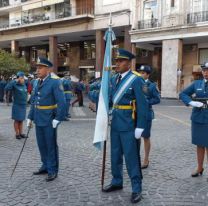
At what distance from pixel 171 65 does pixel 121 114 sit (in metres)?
23.9

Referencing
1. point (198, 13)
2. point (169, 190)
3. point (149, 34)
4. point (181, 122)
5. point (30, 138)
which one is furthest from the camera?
point (149, 34)

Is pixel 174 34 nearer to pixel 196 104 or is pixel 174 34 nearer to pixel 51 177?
pixel 196 104

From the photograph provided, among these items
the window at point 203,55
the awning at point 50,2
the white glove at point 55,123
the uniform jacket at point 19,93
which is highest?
the awning at point 50,2

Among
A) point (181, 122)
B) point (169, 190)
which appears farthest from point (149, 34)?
point (169, 190)

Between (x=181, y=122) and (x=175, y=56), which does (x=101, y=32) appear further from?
(x=181, y=122)

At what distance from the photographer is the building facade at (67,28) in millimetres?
31516

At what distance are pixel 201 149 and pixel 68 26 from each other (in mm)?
29722

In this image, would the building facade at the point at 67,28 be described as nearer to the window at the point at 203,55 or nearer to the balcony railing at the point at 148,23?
the balcony railing at the point at 148,23

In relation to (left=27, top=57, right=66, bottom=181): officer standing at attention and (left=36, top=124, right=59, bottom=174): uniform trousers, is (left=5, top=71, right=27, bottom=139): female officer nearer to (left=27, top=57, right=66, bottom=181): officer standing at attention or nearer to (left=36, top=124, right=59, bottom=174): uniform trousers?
(left=27, top=57, right=66, bottom=181): officer standing at attention

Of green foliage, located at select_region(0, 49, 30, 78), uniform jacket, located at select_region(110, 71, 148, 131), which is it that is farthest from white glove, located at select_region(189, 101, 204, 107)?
green foliage, located at select_region(0, 49, 30, 78)

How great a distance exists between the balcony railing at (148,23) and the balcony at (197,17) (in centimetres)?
279

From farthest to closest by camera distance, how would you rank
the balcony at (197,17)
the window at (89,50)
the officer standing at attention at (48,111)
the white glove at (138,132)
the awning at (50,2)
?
the window at (89,50) → the awning at (50,2) → the balcony at (197,17) → the officer standing at attention at (48,111) → the white glove at (138,132)

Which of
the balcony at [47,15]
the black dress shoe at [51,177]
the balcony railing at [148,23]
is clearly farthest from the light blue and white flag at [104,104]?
the balcony at [47,15]

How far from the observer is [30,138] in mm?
9508
